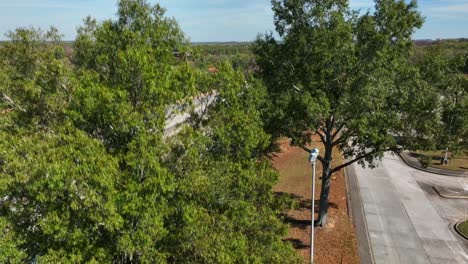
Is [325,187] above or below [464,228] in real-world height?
above

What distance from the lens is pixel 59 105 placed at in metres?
9.55

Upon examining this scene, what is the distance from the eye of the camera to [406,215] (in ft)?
74.2

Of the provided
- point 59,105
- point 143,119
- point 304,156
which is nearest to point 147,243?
point 143,119

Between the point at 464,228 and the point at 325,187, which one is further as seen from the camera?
the point at 464,228

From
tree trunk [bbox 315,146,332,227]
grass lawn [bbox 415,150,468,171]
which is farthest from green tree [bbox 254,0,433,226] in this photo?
grass lawn [bbox 415,150,468,171]

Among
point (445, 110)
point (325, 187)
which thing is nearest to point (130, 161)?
point (325, 187)

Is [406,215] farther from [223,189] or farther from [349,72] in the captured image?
[223,189]

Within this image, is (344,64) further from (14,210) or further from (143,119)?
(14,210)

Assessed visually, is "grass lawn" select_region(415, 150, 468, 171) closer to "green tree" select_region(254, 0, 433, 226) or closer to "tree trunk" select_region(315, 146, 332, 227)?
"tree trunk" select_region(315, 146, 332, 227)

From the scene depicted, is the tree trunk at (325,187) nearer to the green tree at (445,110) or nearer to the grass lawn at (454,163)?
the green tree at (445,110)

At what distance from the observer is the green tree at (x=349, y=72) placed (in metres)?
15.9

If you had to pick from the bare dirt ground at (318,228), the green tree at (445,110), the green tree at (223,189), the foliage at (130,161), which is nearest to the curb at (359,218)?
the bare dirt ground at (318,228)

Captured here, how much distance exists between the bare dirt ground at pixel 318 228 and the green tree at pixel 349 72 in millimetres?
5405

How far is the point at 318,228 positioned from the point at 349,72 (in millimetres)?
9288
